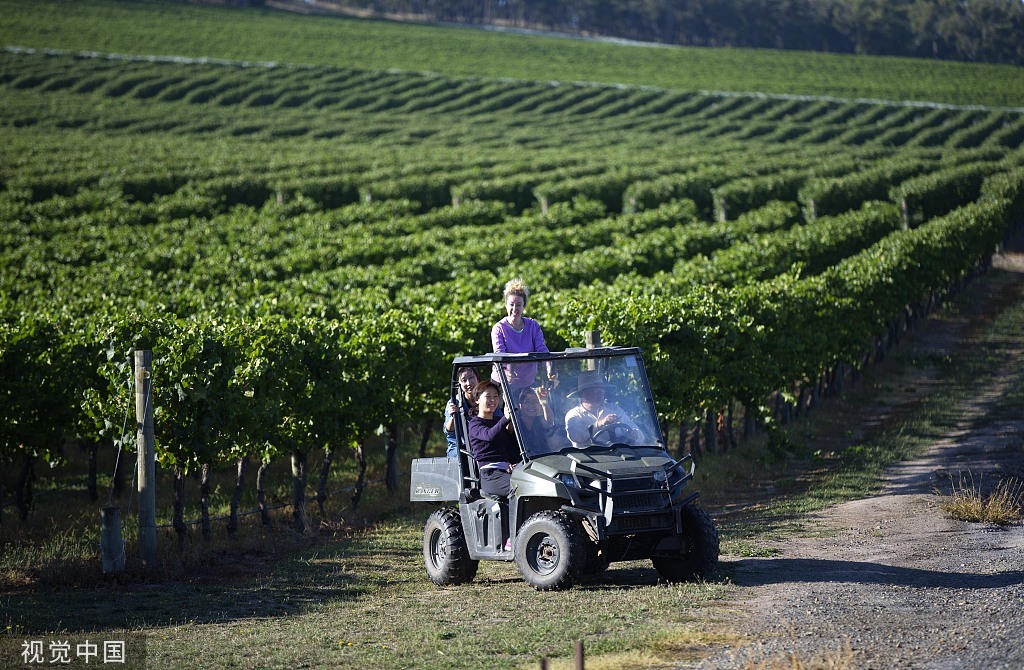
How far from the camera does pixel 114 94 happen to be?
93125mm

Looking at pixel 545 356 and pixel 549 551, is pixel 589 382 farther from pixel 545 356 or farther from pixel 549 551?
pixel 549 551

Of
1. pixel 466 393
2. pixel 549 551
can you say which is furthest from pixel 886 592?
pixel 466 393

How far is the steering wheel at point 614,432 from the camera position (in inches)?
392

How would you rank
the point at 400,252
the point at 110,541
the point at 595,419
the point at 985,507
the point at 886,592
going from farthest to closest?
1. the point at 400,252
2. the point at 985,507
3. the point at 110,541
4. the point at 595,419
5. the point at 886,592

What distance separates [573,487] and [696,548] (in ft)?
4.32

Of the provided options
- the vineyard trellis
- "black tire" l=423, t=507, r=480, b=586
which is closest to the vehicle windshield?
"black tire" l=423, t=507, r=480, b=586

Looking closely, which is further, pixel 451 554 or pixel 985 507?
pixel 985 507

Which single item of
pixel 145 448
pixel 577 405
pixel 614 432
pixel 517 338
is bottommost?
pixel 145 448

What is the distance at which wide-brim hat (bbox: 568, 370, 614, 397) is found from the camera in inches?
392

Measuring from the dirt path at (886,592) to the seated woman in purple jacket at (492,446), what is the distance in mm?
2282

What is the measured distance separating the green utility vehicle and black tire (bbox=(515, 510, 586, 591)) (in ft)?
0.03

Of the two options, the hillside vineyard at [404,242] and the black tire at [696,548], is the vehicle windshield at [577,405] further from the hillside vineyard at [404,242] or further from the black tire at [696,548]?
the hillside vineyard at [404,242]

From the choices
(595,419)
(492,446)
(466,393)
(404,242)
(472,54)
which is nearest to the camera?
(492,446)

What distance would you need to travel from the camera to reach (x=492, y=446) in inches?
389
